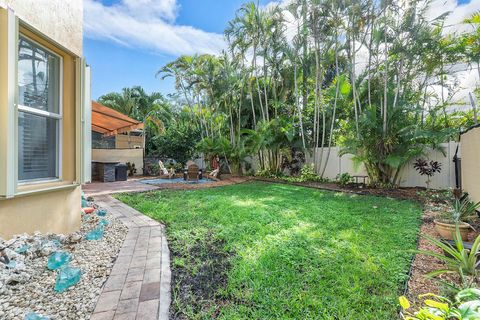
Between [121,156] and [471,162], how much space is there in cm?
1516

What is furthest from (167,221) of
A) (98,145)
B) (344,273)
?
(98,145)

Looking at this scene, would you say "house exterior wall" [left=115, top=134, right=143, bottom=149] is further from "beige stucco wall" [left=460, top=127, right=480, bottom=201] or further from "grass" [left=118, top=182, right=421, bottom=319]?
"beige stucco wall" [left=460, top=127, right=480, bottom=201]

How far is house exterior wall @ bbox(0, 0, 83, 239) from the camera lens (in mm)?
2410

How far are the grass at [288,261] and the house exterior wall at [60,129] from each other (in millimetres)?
1531

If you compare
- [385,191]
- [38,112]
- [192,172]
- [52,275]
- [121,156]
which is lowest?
[52,275]

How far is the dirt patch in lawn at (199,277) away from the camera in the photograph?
205 cm

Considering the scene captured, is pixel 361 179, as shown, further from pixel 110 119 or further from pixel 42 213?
pixel 42 213

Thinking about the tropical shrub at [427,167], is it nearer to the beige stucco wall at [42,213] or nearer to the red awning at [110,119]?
the beige stucco wall at [42,213]

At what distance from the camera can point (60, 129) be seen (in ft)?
11.3

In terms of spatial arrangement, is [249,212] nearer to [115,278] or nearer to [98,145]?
[115,278]

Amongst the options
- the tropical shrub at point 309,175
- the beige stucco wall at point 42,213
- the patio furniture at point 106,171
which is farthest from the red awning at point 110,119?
the tropical shrub at point 309,175

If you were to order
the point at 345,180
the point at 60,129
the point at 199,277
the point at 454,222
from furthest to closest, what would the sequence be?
1. the point at 345,180
2. the point at 454,222
3. the point at 60,129
4. the point at 199,277

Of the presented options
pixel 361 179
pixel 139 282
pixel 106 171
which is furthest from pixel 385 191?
pixel 106 171

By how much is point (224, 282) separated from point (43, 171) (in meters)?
2.76
